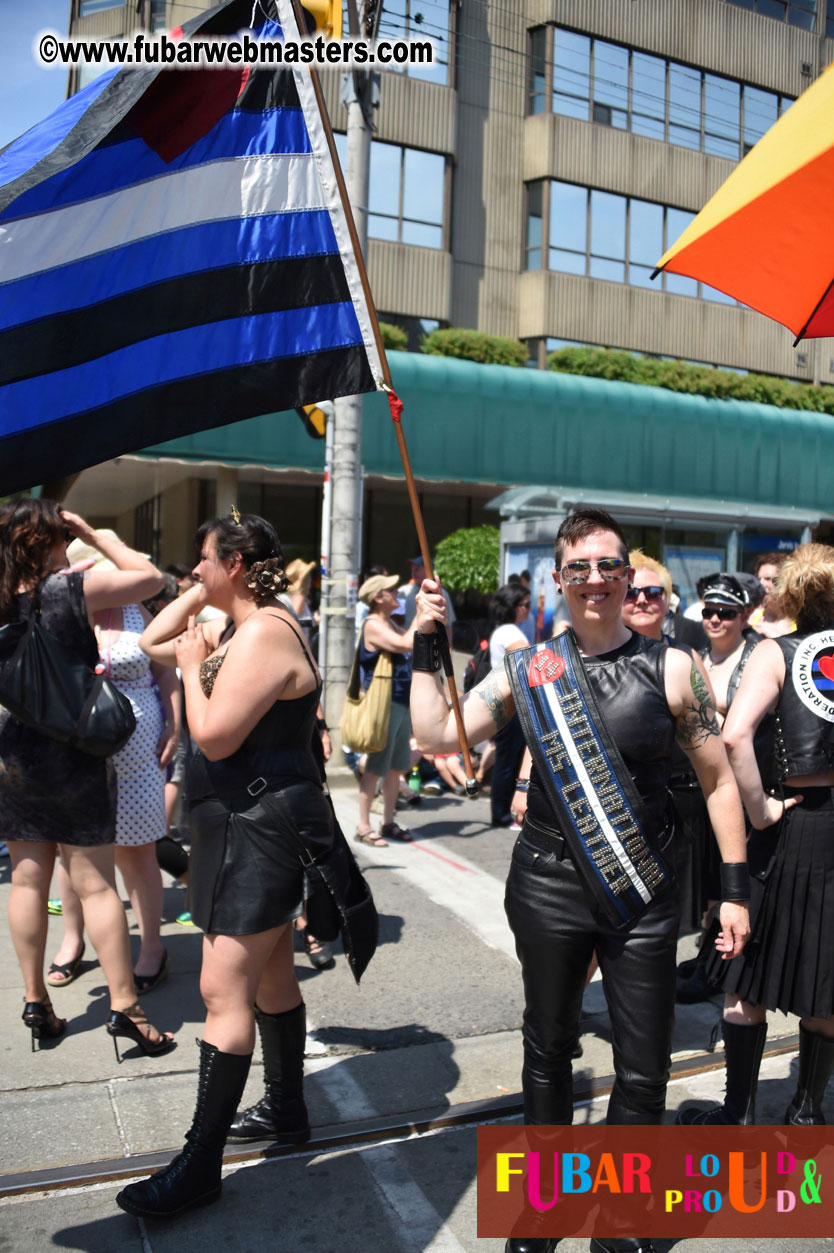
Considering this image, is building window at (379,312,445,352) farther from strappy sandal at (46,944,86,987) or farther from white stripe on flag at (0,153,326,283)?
white stripe on flag at (0,153,326,283)

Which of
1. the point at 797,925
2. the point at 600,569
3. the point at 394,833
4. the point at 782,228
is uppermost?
the point at 782,228

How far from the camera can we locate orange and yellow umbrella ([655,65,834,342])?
2930 mm

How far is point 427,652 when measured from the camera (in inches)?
113

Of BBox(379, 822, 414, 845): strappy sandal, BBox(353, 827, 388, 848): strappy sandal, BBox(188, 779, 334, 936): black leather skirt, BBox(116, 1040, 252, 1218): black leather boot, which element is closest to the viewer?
BBox(116, 1040, 252, 1218): black leather boot

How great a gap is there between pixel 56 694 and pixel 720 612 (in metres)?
2.85

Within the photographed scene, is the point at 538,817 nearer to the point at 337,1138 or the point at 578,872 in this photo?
the point at 578,872

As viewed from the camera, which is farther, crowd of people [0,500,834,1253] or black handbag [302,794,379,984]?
black handbag [302,794,379,984]

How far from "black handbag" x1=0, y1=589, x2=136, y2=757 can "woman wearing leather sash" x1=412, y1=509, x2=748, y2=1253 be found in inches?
55.9

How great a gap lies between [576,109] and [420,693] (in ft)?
80.7

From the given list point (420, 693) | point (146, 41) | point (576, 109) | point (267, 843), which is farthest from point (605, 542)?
point (576, 109)

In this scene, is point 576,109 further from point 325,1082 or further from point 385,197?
point 325,1082

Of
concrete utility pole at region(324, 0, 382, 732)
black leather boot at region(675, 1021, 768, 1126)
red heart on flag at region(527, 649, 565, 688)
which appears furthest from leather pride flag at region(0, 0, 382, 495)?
concrete utility pole at region(324, 0, 382, 732)

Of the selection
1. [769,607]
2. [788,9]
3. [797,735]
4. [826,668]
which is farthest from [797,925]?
[788,9]

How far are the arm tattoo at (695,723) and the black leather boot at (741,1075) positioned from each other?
114 centimetres
